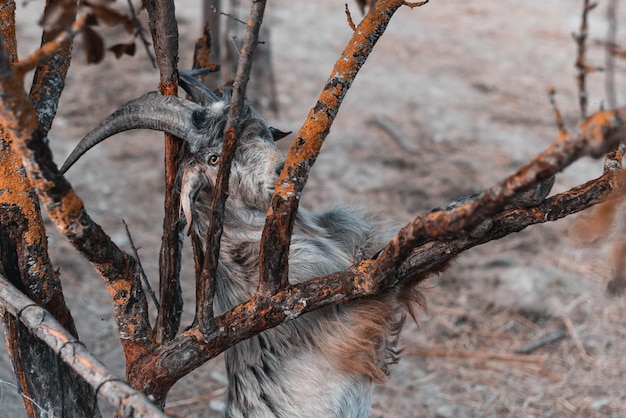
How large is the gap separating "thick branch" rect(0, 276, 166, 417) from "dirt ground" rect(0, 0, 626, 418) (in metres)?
1.12

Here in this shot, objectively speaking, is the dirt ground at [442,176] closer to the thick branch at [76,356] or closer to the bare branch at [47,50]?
the thick branch at [76,356]

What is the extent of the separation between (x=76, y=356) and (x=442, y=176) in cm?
551

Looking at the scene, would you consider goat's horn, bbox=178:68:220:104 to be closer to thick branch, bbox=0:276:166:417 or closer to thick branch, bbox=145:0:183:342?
thick branch, bbox=145:0:183:342

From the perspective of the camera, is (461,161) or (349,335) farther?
(461,161)

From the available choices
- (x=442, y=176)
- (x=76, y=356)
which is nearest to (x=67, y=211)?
(x=76, y=356)

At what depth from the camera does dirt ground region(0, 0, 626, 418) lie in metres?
4.76

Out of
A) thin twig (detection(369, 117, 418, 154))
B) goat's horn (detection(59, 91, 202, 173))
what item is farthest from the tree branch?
thin twig (detection(369, 117, 418, 154))

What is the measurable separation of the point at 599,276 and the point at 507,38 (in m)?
5.50

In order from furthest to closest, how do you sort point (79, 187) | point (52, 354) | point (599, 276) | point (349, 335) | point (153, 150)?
point (153, 150) → point (79, 187) → point (599, 276) → point (349, 335) → point (52, 354)

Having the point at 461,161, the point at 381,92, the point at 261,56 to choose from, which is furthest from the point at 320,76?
the point at 461,161

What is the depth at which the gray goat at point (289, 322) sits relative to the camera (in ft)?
9.04

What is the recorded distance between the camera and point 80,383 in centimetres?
270

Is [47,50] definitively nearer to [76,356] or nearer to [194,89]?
[76,356]

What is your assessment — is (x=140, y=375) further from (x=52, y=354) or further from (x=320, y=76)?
(x=320, y=76)
